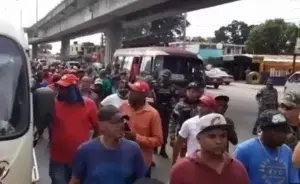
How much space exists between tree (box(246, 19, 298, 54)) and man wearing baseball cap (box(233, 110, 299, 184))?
75.5 m

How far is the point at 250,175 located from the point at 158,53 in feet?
44.3

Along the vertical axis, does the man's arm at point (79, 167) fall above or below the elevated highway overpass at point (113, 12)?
below

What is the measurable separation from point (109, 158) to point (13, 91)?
133 centimetres

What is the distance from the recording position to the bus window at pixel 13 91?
474 centimetres

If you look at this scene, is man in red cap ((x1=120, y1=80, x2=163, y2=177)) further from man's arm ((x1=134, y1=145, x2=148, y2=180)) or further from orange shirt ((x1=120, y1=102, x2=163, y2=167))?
man's arm ((x1=134, y1=145, x2=148, y2=180))

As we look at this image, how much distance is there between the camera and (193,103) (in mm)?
7105

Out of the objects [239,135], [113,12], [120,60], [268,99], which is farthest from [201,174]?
[113,12]

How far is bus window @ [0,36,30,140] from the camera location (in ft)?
15.5

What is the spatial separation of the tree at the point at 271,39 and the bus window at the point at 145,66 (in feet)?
203

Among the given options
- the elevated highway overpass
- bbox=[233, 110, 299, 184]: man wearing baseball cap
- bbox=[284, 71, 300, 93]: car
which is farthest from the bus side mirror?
the elevated highway overpass

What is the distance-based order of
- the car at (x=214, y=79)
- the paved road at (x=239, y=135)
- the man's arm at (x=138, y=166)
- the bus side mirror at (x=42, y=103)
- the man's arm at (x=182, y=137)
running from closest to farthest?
the man's arm at (x=138, y=166) → the bus side mirror at (x=42, y=103) → the man's arm at (x=182, y=137) → the paved road at (x=239, y=135) → the car at (x=214, y=79)

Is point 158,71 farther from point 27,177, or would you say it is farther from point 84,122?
point 27,177

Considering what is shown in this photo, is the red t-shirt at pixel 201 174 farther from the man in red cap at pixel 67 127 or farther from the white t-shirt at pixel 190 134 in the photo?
the man in red cap at pixel 67 127

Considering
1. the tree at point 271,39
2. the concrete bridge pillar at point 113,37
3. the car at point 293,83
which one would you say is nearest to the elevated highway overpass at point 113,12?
the concrete bridge pillar at point 113,37
